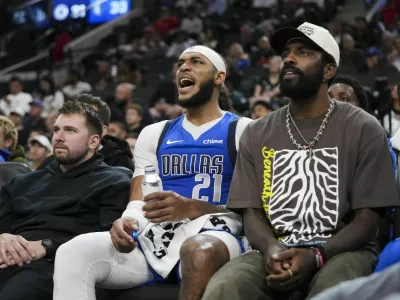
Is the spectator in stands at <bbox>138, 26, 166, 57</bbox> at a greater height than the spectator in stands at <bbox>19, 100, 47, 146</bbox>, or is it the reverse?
the spectator in stands at <bbox>138, 26, 166, 57</bbox>

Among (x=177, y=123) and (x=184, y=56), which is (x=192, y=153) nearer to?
(x=177, y=123)

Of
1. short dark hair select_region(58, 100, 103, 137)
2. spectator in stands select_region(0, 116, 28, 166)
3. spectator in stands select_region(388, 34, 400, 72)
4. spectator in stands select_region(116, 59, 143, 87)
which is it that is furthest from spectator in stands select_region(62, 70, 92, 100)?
short dark hair select_region(58, 100, 103, 137)

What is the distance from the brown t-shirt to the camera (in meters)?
3.58

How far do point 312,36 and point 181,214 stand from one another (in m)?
1.05

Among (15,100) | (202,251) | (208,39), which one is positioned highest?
(208,39)

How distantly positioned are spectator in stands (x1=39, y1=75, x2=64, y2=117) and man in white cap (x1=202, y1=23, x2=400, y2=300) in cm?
958

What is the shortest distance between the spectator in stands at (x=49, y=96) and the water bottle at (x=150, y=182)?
30.3 ft

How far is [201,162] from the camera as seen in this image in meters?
4.29

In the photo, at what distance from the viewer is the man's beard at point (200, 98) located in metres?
4.46

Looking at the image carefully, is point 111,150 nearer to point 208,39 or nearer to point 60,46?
point 208,39

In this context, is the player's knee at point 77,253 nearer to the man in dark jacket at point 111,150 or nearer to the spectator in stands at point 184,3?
the man in dark jacket at point 111,150

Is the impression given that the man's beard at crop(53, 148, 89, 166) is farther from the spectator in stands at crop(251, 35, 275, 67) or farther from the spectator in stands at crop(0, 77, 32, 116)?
the spectator in stands at crop(0, 77, 32, 116)

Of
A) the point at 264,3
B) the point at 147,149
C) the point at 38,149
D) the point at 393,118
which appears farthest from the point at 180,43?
the point at 147,149

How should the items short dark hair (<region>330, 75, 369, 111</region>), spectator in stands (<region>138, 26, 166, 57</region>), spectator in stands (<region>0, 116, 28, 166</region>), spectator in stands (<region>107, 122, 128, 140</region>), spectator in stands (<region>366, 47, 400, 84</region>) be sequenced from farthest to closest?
spectator in stands (<region>138, 26, 166, 57</region>)
spectator in stands (<region>366, 47, 400, 84</region>)
spectator in stands (<region>107, 122, 128, 140</region>)
spectator in stands (<region>0, 116, 28, 166</region>)
short dark hair (<region>330, 75, 369, 111</region>)
